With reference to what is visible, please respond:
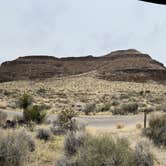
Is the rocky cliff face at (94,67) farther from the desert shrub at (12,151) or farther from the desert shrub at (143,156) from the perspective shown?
the desert shrub at (12,151)

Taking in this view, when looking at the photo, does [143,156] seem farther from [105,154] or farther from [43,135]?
[43,135]

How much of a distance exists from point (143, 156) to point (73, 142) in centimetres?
270

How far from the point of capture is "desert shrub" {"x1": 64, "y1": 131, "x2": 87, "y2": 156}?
15350 millimetres

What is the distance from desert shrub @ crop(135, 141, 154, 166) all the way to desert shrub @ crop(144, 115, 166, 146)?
3.25 meters

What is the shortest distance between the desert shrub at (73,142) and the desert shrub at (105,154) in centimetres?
198

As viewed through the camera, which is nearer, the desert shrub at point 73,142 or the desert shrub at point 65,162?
the desert shrub at point 65,162

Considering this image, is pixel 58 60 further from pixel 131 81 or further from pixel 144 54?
pixel 131 81

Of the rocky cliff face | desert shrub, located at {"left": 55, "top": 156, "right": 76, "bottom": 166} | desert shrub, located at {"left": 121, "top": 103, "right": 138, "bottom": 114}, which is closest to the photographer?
desert shrub, located at {"left": 55, "top": 156, "right": 76, "bottom": 166}

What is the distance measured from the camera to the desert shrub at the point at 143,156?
1390 cm

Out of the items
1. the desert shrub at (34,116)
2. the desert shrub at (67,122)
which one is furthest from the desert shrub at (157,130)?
the desert shrub at (34,116)

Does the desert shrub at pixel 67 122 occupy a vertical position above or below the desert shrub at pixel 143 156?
above

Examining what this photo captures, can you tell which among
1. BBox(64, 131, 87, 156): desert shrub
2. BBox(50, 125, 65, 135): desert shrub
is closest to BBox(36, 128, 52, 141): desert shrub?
BBox(50, 125, 65, 135): desert shrub

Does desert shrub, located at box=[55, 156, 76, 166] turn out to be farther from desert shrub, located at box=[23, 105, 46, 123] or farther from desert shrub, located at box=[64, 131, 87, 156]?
desert shrub, located at box=[23, 105, 46, 123]

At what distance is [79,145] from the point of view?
616 inches
